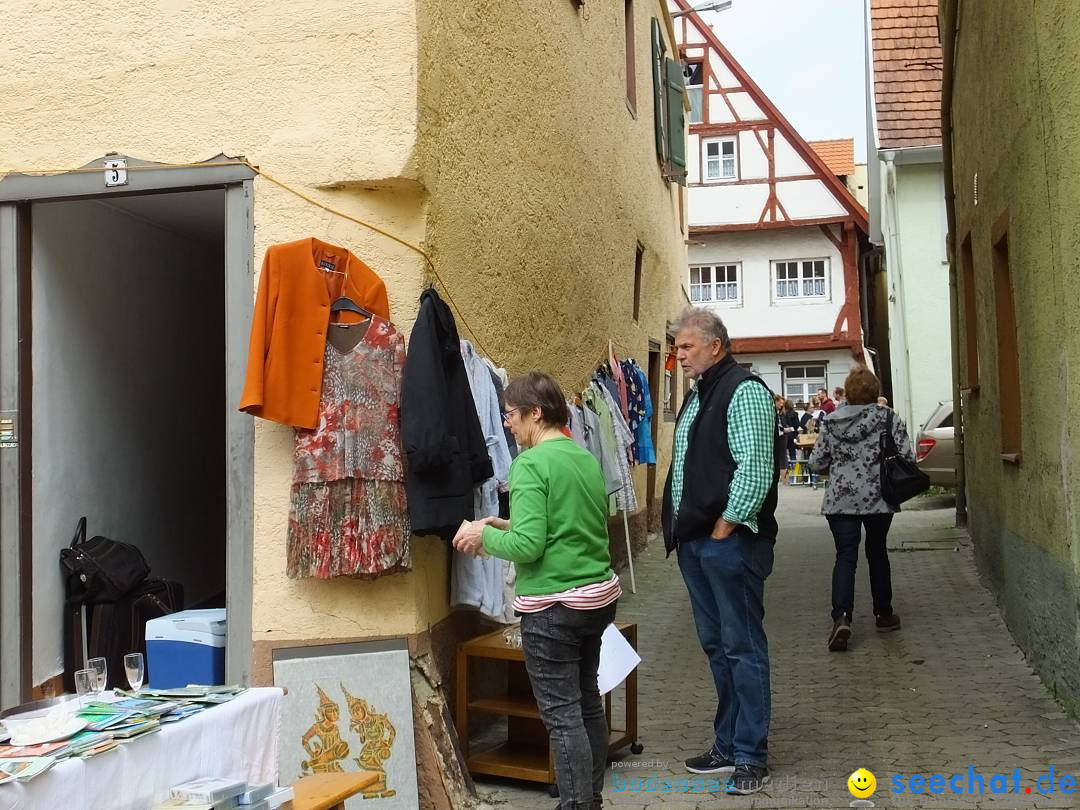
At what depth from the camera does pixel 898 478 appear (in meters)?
6.87

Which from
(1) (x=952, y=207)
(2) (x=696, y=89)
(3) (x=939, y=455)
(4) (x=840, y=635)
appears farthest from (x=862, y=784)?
(2) (x=696, y=89)

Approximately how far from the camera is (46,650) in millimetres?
5262

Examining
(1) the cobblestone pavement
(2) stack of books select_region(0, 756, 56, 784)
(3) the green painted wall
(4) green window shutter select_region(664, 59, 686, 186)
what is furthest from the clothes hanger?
(4) green window shutter select_region(664, 59, 686, 186)

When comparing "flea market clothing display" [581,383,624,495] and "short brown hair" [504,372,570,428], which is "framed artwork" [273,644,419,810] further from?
"flea market clothing display" [581,383,624,495]

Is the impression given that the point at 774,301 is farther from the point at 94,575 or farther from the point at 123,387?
the point at 94,575

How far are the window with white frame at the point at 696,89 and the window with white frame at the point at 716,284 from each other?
137 inches

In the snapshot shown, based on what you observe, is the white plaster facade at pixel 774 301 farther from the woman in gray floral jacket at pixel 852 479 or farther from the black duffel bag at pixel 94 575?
the black duffel bag at pixel 94 575

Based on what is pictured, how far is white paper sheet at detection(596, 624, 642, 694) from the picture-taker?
15.4ft

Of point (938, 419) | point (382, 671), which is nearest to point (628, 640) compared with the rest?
point (382, 671)

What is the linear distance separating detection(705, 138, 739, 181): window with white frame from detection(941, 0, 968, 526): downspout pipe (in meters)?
15.7

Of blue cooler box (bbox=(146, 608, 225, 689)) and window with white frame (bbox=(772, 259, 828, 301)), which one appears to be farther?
window with white frame (bbox=(772, 259, 828, 301))

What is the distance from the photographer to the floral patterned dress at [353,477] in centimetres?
452

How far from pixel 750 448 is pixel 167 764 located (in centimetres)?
249

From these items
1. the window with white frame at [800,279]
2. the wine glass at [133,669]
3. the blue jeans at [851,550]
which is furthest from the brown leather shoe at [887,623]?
the window with white frame at [800,279]
